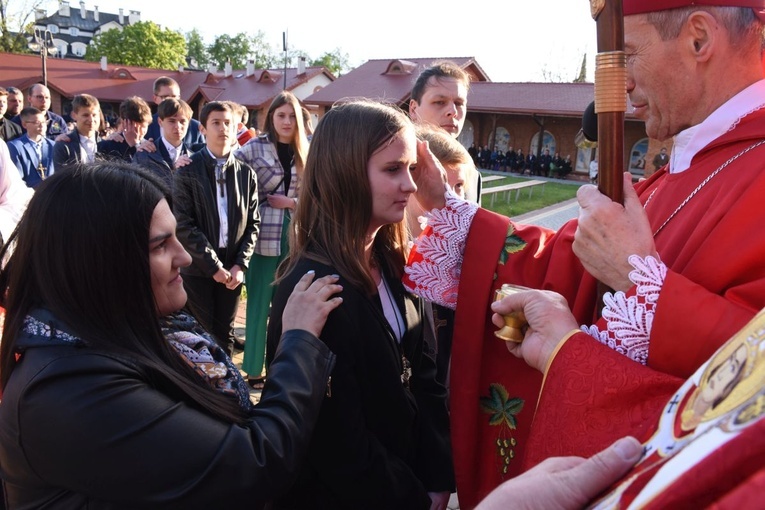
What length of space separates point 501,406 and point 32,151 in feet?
19.9

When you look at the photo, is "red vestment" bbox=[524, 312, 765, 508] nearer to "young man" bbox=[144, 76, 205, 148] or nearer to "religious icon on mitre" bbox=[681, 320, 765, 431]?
"religious icon on mitre" bbox=[681, 320, 765, 431]

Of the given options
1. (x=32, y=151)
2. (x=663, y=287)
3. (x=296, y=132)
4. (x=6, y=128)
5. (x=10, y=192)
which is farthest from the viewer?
(x=6, y=128)

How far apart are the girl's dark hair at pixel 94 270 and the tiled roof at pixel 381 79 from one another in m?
25.7

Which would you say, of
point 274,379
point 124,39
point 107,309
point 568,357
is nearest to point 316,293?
point 274,379

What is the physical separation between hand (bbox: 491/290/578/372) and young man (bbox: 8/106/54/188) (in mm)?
5430

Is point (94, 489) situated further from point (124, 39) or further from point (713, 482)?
point (124, 39)

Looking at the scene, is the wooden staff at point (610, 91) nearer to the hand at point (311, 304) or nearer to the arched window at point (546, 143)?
the hand at point (311, 304)

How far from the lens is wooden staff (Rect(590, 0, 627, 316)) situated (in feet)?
4.21

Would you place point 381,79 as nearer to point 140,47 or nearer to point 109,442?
point 109,442

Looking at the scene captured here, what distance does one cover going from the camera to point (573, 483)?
31.9 inches

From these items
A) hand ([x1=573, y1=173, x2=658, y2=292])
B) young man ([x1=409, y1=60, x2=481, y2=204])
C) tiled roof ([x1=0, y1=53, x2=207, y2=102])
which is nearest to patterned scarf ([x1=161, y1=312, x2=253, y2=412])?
hand ([x1=573, y1=173, x2=658, y2=292])

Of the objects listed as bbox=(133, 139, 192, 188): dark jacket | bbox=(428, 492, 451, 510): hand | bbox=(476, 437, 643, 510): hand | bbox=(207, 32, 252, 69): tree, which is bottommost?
bbox=(428, 492, 451, 510): hand

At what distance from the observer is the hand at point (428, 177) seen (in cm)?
213

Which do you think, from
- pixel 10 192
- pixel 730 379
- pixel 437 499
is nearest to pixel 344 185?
pixel 437 499
